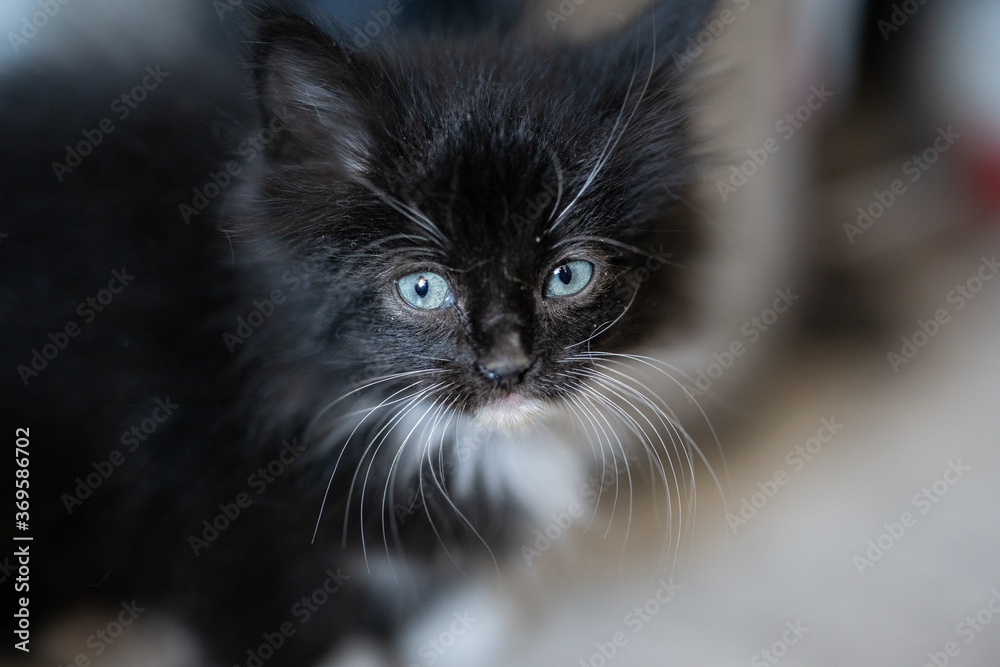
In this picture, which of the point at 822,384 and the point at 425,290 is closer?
the point at 425,290

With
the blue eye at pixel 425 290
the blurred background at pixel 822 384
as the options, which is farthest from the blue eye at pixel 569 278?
the blurred background at pixel 822 384

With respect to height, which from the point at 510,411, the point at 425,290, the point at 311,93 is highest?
the point at 311,93

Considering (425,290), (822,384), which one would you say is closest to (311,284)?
(425,290)

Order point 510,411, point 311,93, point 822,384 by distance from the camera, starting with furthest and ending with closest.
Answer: point 822,384 < point 510,411 < point 311,93

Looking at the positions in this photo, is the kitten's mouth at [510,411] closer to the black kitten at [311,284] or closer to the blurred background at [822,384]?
the black kitten at [311,284]

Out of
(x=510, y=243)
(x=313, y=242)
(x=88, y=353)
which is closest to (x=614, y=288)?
(x=510, y=243)

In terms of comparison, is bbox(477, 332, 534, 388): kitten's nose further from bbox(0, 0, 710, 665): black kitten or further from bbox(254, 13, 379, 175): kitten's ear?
bbox(254, 13, 379, 175): kitten's ear

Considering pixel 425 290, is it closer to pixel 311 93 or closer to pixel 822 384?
pixel 311 93
